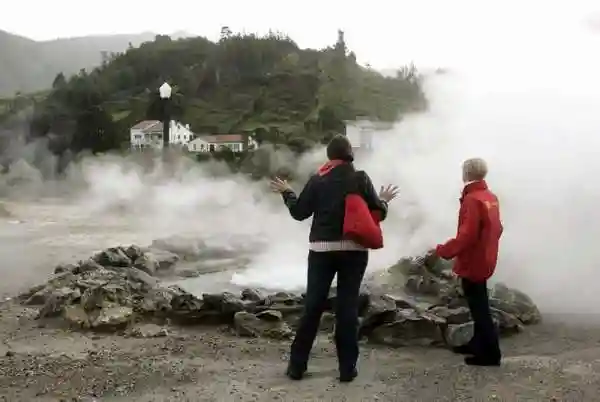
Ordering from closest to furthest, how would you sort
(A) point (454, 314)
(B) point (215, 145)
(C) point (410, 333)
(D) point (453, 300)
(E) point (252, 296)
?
(C) point (410, 333)
(A) point (454, 314)
(D) point (453, 300)
(E) point (252, 296)
(B) point (215, 145)

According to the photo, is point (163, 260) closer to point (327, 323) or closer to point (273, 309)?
point (273, 309)

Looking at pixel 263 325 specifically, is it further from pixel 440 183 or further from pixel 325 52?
pixel 325 52

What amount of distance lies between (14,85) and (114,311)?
167573 mm

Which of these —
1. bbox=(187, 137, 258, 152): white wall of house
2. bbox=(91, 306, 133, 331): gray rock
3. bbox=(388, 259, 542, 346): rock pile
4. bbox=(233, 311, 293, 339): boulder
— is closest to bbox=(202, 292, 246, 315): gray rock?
bbox=(233, 311, 293, 339): boulder

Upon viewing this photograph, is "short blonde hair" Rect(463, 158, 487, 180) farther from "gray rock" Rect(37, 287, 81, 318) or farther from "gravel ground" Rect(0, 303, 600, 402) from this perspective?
"gray rock" Rect(37, 287, 81, 318)

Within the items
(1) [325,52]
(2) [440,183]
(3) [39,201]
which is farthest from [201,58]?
(2) [440,183]

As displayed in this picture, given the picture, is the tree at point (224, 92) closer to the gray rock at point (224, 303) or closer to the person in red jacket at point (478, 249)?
the gray rock at point (224, 303)

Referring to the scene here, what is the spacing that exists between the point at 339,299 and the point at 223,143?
4847cm

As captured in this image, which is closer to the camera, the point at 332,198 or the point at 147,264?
the point at 332,198

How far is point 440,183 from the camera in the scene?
35.0ft

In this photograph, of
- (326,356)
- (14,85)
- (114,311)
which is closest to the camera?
(326,356)

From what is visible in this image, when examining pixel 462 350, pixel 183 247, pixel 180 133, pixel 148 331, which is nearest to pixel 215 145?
pixel 180 133

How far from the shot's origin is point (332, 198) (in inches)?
213

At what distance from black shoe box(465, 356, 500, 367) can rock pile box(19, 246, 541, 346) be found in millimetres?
563
